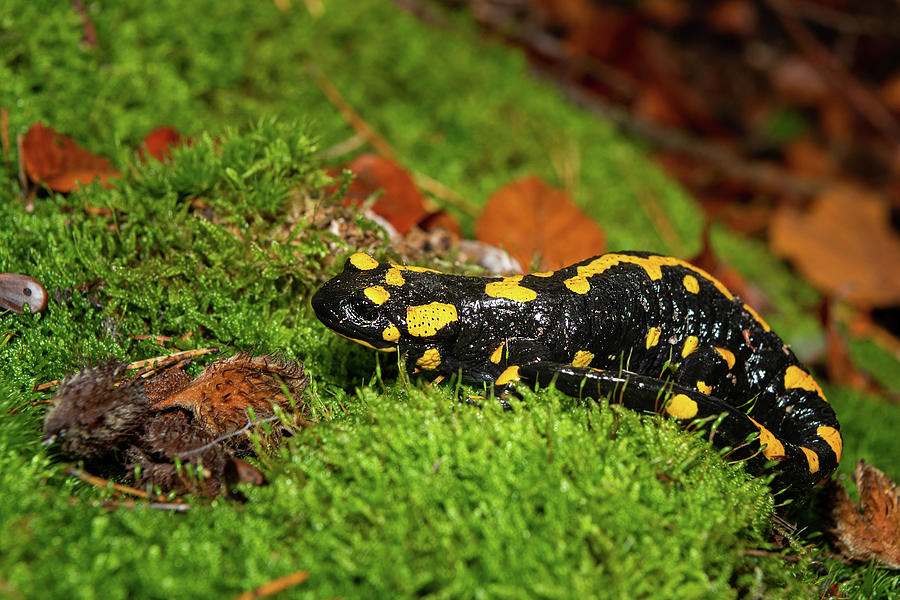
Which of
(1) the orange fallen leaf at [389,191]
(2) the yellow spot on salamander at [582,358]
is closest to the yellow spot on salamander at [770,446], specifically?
(2) the yellow spot on salamander at [582,358]

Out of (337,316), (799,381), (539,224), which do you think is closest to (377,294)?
(337,316)

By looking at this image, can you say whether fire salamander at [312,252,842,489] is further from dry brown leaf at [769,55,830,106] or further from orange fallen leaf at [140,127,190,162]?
dry brown leaf at [769,55,830,106]

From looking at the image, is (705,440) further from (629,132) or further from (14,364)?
(629,132)

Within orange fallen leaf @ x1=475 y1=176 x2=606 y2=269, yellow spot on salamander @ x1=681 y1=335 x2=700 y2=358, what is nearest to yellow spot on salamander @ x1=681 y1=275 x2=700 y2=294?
yellow spot on salamander @ x1=681 y1=335 x2=700 y2=358

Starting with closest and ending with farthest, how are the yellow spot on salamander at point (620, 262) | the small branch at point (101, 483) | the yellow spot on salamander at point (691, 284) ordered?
the small branch at point (101, 483)
the yellow spot on salamander at point (620, 262)
the yellow spot on salamander at point (691, 284)

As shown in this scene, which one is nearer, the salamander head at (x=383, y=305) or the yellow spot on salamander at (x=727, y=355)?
the salamander head at (x=383, y=305)

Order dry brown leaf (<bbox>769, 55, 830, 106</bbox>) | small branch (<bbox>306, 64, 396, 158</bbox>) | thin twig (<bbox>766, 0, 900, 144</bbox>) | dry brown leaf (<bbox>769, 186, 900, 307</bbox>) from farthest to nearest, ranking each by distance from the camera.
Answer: dry brown leaf (<bbox>769, 55, 830, 106</bbox>), thin twig (<bbox>766, 0, 900, 144</bbox>), dry brown leaf (<bbox>769, 186, 900, 307</bbox>), small branch (<bbox>306, 64, 396, 158</bbox>)

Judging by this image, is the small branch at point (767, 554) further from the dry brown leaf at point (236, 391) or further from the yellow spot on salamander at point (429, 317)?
the dry brown leaf at point (236, 391)
